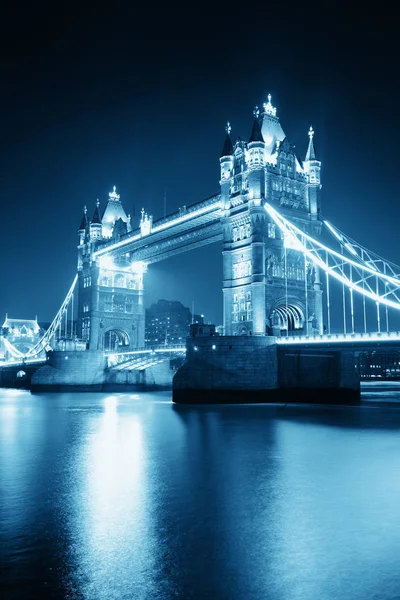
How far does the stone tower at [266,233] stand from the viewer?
41219mm

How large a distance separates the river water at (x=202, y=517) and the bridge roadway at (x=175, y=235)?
29253mm

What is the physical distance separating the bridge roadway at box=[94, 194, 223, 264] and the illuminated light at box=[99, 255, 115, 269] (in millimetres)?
649

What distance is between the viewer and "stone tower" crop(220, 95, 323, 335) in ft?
135

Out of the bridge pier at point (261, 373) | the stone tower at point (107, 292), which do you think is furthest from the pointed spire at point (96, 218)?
the bridge pier at point (261, 373)

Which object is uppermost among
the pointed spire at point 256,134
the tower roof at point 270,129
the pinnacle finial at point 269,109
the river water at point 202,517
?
the pinnacle finial at point 269,109

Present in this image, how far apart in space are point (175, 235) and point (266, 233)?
16.0 m

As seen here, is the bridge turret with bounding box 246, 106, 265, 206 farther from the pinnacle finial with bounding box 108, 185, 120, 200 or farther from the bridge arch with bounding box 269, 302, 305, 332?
the pinnacle finial with bounding box 108, 185, 120, 200

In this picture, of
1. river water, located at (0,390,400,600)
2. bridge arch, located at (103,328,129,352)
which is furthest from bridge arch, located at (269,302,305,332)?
bridge arch, located at (103,328,129,352)

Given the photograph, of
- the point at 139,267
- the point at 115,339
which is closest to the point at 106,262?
the point at 139,267

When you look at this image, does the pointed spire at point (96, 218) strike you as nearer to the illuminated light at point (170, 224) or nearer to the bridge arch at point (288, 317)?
the illuminated light at point (170, 224)

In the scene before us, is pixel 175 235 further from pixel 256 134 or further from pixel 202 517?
pixel 202 517

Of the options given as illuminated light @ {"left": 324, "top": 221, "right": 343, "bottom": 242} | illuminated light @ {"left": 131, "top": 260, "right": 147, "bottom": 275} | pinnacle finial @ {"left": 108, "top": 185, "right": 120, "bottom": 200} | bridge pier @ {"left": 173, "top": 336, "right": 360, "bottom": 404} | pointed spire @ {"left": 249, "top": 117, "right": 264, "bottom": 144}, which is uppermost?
pinnacle finial @ {"left": 108, "top": 185, "right": 120, "bottom": 200}

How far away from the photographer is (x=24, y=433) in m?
24.7

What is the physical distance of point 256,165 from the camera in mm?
42094
